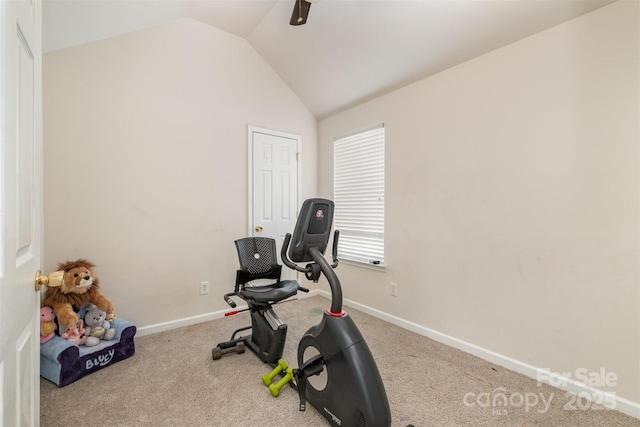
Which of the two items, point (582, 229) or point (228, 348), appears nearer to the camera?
point (582, 229)

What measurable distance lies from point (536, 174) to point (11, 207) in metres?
2.59

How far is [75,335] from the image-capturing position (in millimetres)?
2021

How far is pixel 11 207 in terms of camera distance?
0.66m

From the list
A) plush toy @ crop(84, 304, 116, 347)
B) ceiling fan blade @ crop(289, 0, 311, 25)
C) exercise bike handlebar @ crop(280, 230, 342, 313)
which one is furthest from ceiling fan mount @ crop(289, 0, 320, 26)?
plush toy @ crop(84, 304, 116, 347)

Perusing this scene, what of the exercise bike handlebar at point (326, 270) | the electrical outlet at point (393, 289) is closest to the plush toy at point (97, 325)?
the exercise bike handlebar at point (326, 270)

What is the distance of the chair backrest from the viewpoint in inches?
92.0

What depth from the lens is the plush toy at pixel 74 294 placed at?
77.5 inches

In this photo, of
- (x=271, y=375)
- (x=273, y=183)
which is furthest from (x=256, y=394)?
(x=273, y=183)

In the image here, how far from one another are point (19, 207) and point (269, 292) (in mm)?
1509

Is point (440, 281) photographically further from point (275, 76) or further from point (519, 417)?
point (275, 76)

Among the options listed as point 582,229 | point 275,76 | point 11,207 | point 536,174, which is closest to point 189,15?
point 275,76

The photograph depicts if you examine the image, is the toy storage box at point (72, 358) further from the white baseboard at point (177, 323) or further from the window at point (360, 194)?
the window at point (360, 194)

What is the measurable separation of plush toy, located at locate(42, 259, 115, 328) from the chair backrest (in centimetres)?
107

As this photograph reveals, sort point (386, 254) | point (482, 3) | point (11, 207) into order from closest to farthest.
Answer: point (11, 207) → point (482, 3) → point (386, 254)
